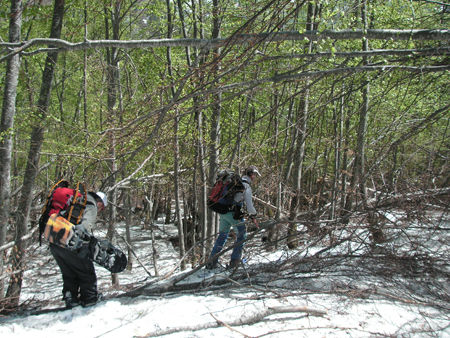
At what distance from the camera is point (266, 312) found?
12.6ft

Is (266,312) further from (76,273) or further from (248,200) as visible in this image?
(76,273)

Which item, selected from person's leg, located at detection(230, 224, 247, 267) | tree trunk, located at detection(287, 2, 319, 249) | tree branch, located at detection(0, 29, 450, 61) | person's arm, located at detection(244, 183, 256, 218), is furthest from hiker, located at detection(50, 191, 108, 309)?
tree trunk, located at detection(287, 2, 319, 249)

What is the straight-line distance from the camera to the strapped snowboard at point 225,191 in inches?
221

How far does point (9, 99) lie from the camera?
6367 mm

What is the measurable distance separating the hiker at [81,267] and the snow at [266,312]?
0.18 m

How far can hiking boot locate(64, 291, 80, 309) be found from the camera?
4.39 meters

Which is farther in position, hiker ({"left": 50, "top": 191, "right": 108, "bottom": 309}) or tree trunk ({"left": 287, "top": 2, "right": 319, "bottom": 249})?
tree trunk ({"left": 287, "top": 2, "right": 319, "bottom": 249})

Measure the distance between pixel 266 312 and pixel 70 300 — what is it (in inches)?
94.3

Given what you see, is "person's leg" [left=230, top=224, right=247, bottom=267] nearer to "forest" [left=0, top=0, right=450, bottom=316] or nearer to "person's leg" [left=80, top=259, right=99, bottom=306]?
"forest" [left=0, top=0, right=450, bottom=316]

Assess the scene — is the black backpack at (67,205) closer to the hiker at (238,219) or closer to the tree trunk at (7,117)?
the hiker at (238,219)

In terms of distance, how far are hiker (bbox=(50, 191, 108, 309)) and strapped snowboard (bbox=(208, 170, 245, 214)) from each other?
6.01 feet

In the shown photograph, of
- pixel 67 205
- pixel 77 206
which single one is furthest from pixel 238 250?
pixel 67 205

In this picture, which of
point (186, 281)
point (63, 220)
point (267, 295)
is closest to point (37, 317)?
point (63, 220)

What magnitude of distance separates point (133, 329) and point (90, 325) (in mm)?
572
